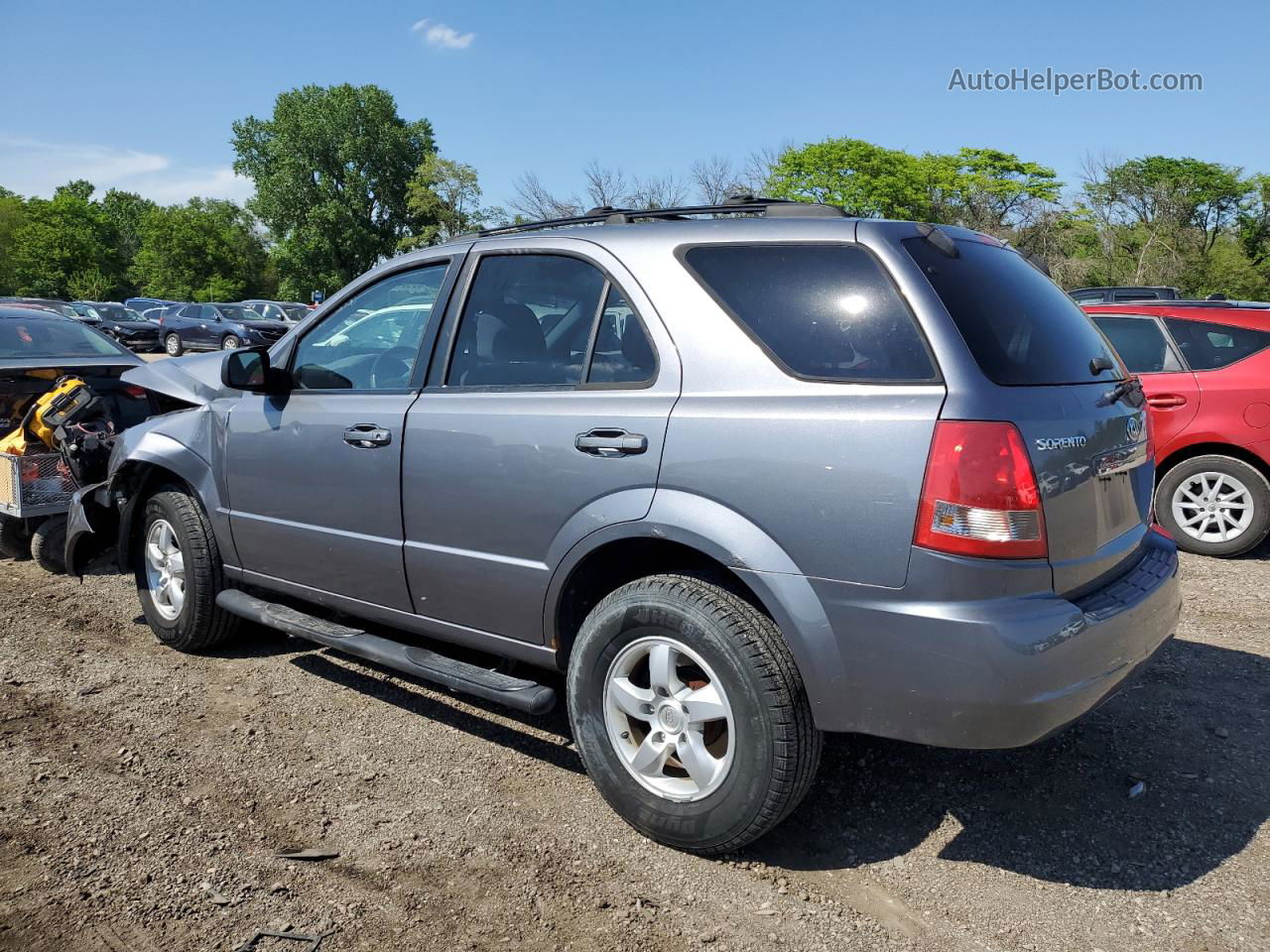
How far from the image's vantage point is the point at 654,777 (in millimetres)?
2936

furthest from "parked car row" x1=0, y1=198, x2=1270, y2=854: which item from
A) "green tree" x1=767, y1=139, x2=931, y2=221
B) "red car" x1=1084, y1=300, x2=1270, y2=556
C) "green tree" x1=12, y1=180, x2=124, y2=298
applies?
"green tree" x1=12, y1=180, x2=124, y2=298

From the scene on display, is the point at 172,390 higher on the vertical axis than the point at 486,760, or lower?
higher

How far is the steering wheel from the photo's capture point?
144 inches

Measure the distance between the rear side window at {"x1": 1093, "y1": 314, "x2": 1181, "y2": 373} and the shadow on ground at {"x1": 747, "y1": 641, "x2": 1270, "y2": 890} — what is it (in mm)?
3406

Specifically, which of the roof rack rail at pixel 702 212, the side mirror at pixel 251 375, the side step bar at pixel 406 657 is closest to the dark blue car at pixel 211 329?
the side mirror at pixel 251 375

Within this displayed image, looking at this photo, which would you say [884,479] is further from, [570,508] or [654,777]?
[654,777]

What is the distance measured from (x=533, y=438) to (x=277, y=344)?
175 cm

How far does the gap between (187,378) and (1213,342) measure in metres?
6.50

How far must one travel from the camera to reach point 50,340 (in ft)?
24.2

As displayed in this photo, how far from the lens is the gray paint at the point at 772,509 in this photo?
2430mm

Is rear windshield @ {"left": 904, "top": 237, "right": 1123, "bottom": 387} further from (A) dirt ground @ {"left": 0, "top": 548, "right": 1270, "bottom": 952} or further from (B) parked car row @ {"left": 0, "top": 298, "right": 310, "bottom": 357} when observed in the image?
(B) parked car row @ {"left": 0, "top": 298, "right": 310, "bottom": 357}

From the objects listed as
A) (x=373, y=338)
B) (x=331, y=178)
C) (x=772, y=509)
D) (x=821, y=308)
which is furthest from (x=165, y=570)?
(x=331, y=178)

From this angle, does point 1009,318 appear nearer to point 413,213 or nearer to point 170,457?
point 170,457

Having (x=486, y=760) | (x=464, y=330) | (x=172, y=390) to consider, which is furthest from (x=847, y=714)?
(x=172, y=390)
